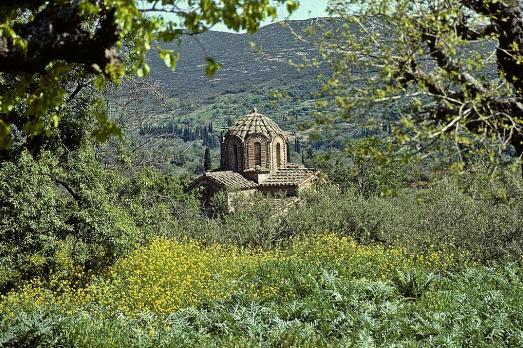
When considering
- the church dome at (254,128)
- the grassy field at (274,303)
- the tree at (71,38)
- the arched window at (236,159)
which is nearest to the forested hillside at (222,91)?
the church dome at (254,128)

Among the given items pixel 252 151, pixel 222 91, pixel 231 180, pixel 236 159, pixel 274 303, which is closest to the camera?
pixel 274 303

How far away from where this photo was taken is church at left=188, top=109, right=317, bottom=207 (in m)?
34.2

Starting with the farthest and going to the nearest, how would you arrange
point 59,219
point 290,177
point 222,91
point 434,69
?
point 222,91, point 290,177, point 59,219, point 434,69

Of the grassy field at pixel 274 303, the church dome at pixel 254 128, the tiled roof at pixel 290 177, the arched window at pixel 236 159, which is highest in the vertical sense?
the church dome at pixel 254 128

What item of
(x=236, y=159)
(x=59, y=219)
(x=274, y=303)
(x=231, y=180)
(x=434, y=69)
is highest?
(x=434, y=69)

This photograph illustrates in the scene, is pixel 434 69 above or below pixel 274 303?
above

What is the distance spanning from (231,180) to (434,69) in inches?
1128

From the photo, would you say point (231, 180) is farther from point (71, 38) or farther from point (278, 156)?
point (71, 38)

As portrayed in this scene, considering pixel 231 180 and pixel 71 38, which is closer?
pixel 71 38

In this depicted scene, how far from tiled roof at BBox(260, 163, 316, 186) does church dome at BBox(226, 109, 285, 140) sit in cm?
229

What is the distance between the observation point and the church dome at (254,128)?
36.1 m

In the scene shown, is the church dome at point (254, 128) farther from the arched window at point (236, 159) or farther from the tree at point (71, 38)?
the tree at point (71, 38)

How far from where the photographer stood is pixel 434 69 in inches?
216

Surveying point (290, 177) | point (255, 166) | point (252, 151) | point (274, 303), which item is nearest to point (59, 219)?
point (274, 303)
